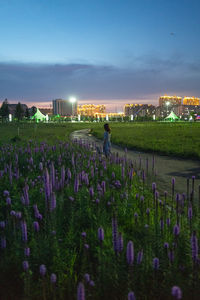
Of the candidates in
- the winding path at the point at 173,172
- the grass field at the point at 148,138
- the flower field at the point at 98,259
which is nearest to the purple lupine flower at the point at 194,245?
the flower field at the point at 98,259

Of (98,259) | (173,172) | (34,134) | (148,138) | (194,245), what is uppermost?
(34,134)

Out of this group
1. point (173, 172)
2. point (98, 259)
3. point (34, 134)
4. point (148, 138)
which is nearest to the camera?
point (98, 259)

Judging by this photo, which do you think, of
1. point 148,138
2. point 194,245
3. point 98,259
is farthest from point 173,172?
point 148,138

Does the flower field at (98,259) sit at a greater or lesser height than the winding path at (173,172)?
greater

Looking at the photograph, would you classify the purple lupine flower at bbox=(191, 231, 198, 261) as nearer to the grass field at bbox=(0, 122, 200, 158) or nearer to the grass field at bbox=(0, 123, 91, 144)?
the grass field at bbox=(0, 122, 200, 158)

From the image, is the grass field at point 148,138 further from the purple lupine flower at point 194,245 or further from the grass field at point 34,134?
the purple lupine flower at point 194,245

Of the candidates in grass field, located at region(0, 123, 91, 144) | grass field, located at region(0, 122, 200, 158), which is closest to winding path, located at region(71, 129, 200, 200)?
grass field, located at region(0, 122, 200, 158)

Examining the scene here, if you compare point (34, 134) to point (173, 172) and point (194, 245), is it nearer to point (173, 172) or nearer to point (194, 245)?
point (173, 172)

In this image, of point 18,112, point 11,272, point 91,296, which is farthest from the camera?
point 18,112

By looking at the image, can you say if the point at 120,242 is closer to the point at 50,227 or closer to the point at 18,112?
the point at 50,227

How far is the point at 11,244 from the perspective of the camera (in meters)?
3.20

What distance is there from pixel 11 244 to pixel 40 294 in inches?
32.8

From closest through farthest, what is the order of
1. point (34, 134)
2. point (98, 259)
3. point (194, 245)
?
point (194, 245) → point (98, 259) → point (34, 134)

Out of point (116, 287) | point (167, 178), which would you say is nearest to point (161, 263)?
point (116, 287)
